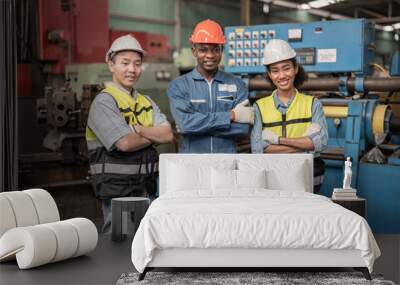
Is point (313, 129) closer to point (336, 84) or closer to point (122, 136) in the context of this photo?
point (122, 136)

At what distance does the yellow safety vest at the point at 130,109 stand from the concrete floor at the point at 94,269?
75 centimetres

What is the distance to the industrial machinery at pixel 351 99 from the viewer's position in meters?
4.71

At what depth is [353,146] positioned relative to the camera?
476 cm

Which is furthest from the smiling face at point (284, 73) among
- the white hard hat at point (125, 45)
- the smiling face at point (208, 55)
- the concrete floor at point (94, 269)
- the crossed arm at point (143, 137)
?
the concrete floor at point (94, 269)

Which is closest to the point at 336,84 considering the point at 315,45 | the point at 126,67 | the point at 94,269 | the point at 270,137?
the point at 315,45

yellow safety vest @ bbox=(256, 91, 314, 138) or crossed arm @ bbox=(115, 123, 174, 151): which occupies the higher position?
yellow safety vest @ bbox=(256, 91, 314, 138)

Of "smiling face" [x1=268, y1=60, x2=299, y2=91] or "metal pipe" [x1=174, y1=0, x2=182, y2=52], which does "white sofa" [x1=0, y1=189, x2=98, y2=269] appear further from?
"metal pipe" [x1=174, y1=0, x2=182, y2=52]

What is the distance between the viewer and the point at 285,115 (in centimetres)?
364

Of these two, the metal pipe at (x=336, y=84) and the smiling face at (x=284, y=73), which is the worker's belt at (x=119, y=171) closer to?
the smiling face at (x=284, y=73)

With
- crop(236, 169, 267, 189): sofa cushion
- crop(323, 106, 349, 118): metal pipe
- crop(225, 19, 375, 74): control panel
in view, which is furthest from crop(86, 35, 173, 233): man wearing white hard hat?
crop(225, 19, 375, 74): control panel

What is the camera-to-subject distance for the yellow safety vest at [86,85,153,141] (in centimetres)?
352

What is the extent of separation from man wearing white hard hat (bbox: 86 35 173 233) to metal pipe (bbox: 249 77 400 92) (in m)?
1.41

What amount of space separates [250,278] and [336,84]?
279 centimetres

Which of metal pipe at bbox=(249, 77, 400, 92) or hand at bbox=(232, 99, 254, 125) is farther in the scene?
metal pipe at bbox=(249, 77, 400, 92)
